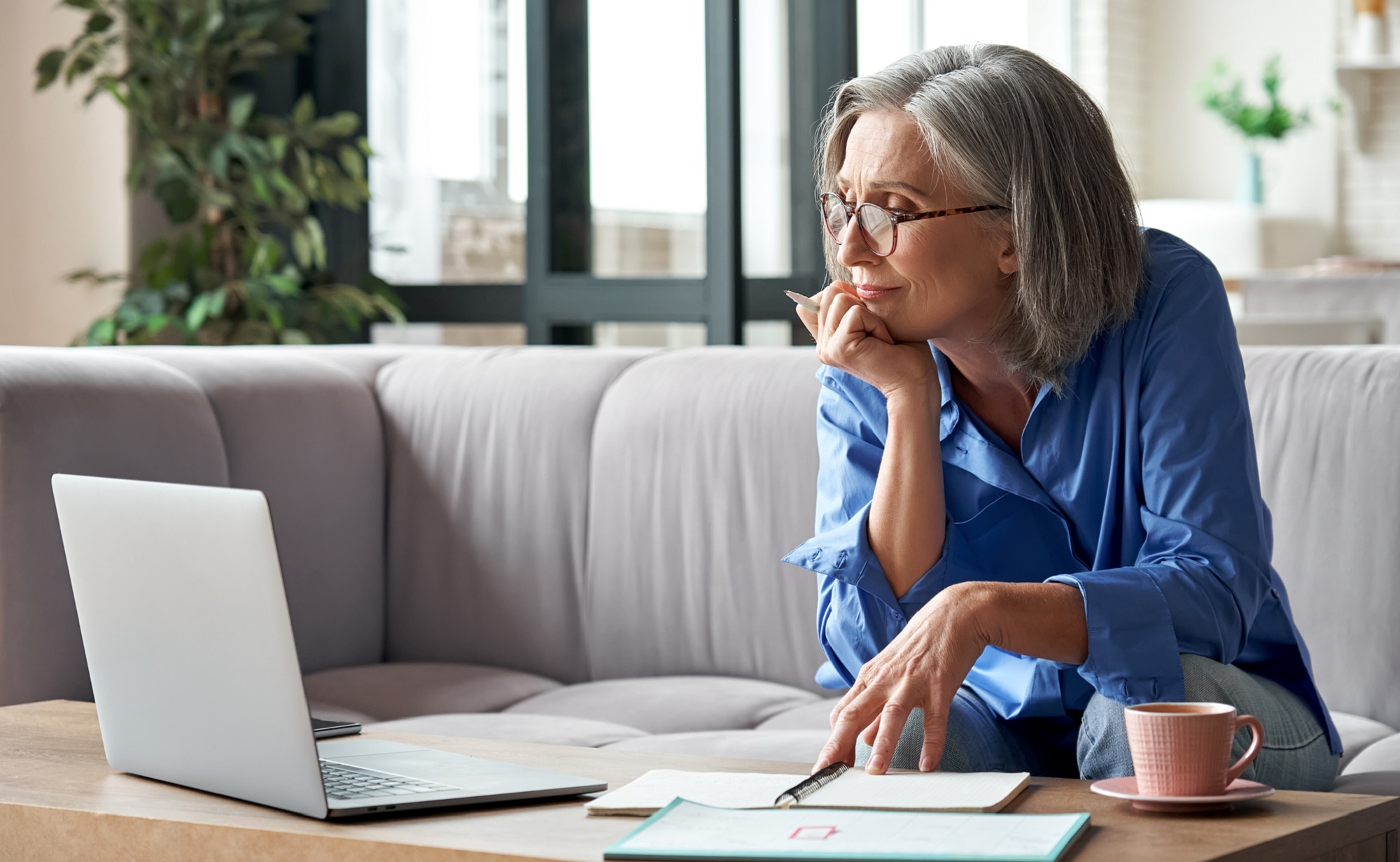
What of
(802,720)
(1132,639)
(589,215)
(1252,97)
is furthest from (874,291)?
(1252,97)

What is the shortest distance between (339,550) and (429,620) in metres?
0.19

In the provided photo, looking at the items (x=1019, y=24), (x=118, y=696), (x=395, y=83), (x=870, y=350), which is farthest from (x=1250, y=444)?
(x=1019, y=24)

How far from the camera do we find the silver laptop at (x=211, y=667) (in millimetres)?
1075

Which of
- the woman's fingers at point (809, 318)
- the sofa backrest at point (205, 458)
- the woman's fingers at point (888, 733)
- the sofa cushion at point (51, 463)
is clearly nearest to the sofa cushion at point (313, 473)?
the sofa backrest at point (205, 458)

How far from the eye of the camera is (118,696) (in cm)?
127

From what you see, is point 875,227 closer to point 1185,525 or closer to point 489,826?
point 1185,525

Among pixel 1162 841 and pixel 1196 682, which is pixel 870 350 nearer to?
pixel 1196 682

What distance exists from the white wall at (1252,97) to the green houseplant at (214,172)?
217 inches

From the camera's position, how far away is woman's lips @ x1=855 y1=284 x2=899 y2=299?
4.92 ft

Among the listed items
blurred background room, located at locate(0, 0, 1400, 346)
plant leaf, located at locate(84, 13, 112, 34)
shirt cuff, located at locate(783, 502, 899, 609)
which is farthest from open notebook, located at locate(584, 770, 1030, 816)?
plant leaf, located at locate(84, 13, 112, 34)

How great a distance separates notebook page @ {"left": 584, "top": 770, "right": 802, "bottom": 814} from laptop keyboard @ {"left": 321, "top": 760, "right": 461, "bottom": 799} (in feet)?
0.43

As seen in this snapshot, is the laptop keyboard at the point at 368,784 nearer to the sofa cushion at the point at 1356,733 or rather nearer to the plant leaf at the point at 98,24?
the sofa cushion at the point at 1356,733

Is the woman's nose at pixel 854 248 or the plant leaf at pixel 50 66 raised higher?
the plant leaf at pixel 50 66

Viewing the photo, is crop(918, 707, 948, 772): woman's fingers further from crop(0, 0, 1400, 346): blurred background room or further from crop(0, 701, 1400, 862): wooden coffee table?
crop(0, 0, 1400, 346): blurred background room
